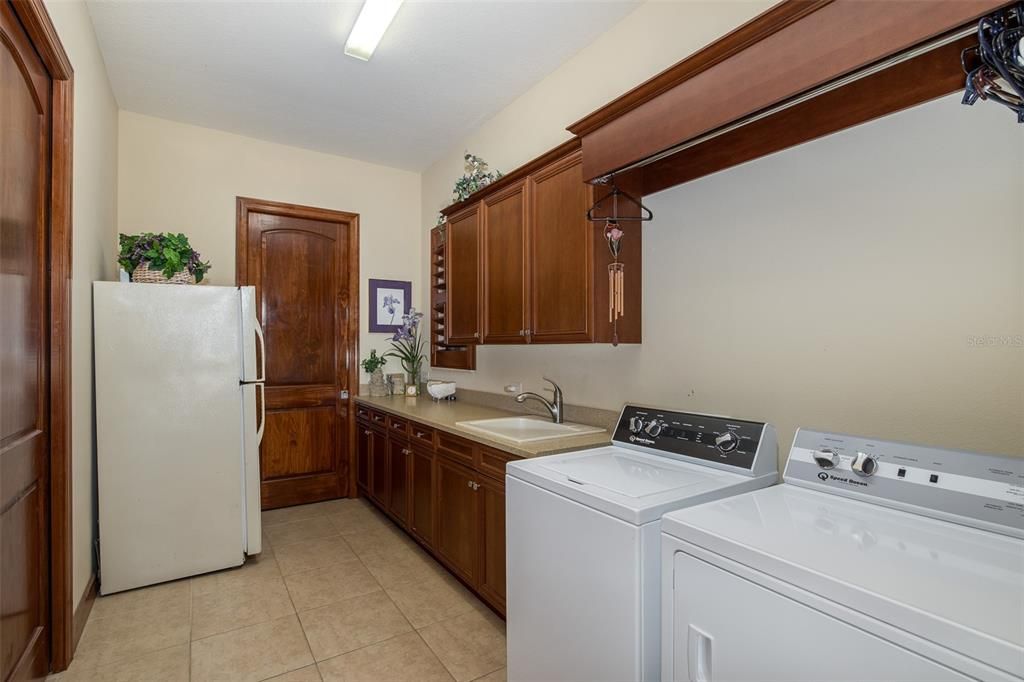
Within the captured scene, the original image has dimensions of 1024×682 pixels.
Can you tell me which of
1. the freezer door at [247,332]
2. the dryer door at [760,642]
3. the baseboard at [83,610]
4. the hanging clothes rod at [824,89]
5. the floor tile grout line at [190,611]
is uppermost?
the hanging clothes rod at [824,89]

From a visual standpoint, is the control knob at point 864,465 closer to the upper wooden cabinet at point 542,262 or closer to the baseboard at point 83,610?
the upper wooden cabinet at point 542,262

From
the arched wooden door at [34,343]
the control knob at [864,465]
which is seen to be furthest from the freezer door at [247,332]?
the control knob at [864,465]

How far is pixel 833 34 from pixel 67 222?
8.95 ft

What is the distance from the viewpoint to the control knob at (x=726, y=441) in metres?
1.67

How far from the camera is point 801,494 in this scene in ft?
4.61

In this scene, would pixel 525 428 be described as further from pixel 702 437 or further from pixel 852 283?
pixel 852 283

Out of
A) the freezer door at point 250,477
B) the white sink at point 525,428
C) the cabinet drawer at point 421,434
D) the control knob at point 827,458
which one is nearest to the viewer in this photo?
the control knob at point 827,458

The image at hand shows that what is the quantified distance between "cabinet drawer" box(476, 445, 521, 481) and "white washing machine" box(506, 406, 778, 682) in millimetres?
306

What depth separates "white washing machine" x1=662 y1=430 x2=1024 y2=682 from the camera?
80 cm

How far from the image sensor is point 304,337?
4.02 m

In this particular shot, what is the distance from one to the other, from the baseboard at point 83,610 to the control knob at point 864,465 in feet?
9.75

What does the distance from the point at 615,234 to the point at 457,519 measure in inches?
63.4

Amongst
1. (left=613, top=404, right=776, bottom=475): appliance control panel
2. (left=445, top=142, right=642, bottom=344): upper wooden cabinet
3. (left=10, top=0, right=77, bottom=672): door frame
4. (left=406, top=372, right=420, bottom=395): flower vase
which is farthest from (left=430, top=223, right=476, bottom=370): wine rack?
(left=10, top=0, right=77, bottom=672): door frame

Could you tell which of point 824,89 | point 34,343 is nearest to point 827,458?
point 824,89
